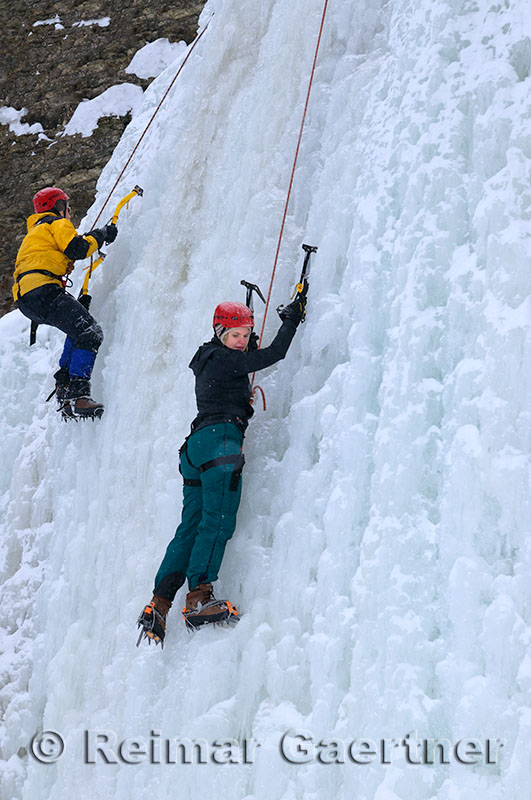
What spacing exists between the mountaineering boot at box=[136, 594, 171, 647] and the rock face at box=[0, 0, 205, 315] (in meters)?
6.76

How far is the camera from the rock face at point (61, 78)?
1009 cm

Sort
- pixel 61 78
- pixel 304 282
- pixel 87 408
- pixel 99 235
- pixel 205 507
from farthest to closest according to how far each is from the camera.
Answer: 1. pixel 61 78
2. pixel 99 235
3. pixel 87 408
4. pixel 304 282
5. pixel 205 507

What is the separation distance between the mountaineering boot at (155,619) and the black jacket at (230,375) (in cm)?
77

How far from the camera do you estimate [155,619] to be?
3609mm

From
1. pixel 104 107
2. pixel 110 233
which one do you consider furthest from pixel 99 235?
pixel 104 107

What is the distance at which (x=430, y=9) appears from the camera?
3814 mm

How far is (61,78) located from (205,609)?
9257mm

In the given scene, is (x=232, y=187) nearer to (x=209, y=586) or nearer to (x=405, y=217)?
(x=405, y=217)

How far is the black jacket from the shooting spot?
3.66 m

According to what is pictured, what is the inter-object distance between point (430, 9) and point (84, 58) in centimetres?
815

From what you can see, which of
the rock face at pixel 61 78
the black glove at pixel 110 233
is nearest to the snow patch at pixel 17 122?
the rock face at pixel 61 78

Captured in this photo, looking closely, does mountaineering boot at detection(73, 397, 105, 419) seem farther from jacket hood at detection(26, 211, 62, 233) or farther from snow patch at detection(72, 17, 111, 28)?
snow patch at detection(72, 17, 111, 28)

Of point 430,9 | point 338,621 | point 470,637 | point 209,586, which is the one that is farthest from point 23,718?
point 430,9

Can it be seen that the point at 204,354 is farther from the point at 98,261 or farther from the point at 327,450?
the point at 98,261
